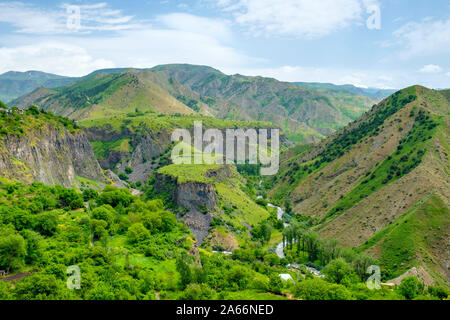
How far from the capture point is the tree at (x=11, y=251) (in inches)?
1801

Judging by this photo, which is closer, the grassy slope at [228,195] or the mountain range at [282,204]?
the mountain range at [282,204]

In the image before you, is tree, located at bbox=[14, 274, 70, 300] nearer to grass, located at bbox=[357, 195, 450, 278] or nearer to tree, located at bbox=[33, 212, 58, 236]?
tree, located at bbox=[33, 212, 58, 236]

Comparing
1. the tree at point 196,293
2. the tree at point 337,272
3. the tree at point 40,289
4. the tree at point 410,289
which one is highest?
the tree at point 40,289

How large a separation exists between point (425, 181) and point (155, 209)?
89.9 meters

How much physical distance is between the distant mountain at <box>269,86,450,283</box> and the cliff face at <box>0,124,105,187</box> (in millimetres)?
95307

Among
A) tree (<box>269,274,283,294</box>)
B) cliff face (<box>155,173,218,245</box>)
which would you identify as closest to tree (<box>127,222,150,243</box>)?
tree (<box>269,274,283,294</box>)

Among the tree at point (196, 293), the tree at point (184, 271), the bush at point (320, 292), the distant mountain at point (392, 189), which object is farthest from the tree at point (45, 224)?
the distant mountain at point (392, 189)

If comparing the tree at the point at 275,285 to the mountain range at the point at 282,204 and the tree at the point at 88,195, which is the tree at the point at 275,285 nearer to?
the mountain range at the point at 282,204

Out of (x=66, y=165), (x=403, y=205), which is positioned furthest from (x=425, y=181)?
(x=66, y=165)

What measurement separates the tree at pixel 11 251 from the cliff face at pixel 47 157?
1858 inches

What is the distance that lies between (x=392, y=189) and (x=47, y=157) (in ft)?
391

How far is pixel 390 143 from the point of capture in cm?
16138

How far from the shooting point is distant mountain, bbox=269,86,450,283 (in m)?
95.2
